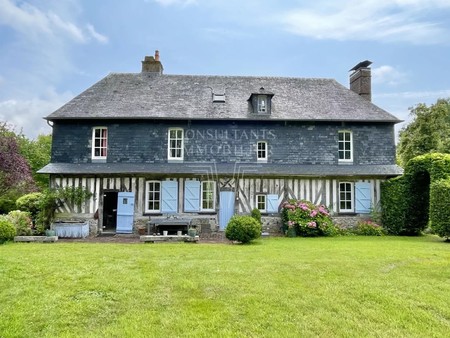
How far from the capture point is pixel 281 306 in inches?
194

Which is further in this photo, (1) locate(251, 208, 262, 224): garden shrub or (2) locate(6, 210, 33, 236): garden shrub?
(1) locate(251, 208, 262, 224): garden shrub

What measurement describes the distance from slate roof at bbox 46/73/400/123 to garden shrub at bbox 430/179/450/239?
4368 millimetres

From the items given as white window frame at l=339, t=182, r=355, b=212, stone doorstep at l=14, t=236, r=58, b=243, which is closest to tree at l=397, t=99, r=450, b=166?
white window frame at l=339, t=182, r=355, b=212

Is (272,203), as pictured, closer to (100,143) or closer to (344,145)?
(344,145)

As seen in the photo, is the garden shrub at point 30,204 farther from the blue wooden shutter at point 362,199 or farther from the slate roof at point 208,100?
the blue wooden shutter at point 362,199

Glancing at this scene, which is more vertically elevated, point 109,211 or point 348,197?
point 348,197

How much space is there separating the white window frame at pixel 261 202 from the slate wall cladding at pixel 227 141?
5.84 ft

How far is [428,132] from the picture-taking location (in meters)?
25.6

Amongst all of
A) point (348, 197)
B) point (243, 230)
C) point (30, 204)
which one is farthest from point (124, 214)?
point (348, 197)

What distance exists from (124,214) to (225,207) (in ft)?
14.3

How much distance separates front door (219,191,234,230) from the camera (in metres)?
15.0

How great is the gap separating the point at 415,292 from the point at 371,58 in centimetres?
1563

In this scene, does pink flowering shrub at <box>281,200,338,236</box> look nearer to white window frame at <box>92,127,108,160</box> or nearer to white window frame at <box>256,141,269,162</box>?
white window frame at <box>256,141,269,162</box>

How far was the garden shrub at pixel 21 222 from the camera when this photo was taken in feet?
40.7
